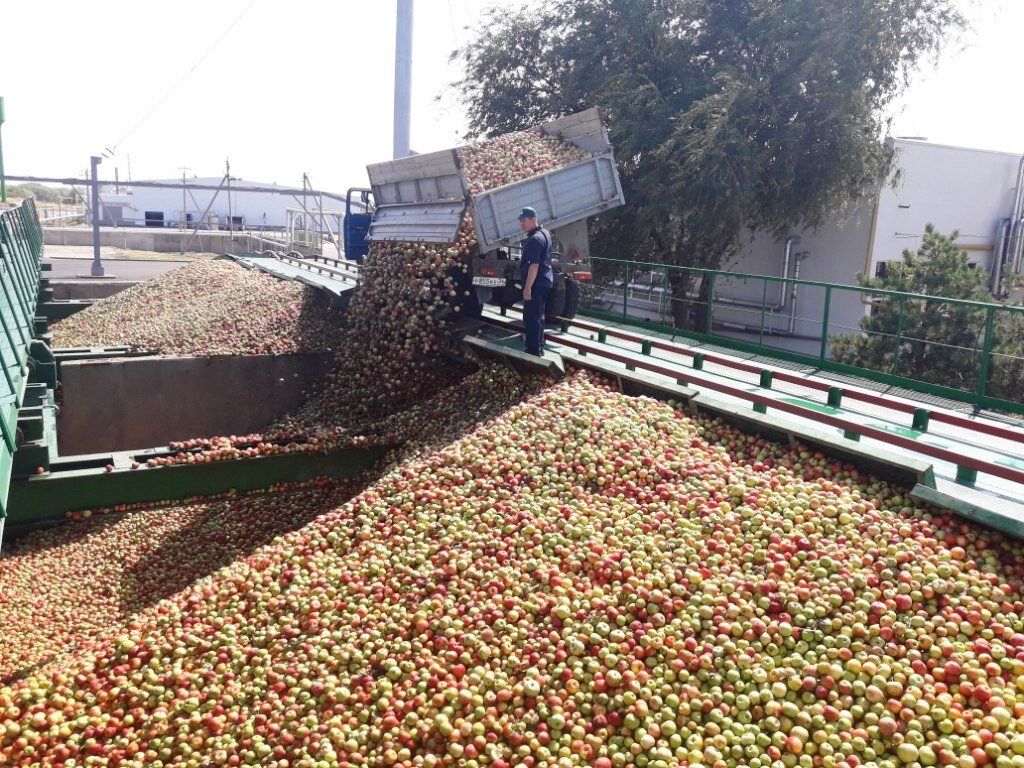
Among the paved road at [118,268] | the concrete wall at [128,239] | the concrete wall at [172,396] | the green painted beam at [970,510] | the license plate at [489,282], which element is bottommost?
the concrete wall at [172,396]

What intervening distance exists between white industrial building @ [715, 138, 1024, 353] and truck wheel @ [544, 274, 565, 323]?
34.6 ft

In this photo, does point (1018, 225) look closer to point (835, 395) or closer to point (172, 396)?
point (835, 395)

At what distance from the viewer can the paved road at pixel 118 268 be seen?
26.9 m

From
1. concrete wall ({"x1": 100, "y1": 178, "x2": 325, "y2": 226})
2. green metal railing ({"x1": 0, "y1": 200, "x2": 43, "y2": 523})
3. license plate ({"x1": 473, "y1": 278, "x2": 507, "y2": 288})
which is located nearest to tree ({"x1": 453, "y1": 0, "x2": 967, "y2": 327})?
license plate ({"x1": 473, "y1": 278, "x2": 507, "y2": 288})

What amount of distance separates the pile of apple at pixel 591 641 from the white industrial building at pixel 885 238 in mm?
15345

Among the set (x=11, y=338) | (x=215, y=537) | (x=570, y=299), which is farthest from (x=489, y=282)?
(x=11, y=338)

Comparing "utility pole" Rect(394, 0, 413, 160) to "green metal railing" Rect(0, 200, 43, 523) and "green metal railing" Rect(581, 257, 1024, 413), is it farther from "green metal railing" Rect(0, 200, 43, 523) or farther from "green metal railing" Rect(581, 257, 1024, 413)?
"green metal railing" Rect(0, 200, 43, 523)

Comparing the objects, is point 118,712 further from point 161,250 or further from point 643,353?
point 161,250

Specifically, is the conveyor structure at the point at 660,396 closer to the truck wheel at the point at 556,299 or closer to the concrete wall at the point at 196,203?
the truck wheel at the point at 556,299

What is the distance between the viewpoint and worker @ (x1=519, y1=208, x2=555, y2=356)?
8961mm

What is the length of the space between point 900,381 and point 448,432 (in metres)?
5.36

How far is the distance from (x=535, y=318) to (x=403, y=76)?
12.4 m

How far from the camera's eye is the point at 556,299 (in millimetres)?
10695

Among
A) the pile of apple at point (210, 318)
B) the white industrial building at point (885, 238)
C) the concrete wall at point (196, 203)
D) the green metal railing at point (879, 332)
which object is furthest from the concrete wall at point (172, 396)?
the concrete wall at point (196, 203)
